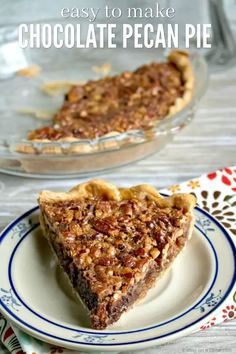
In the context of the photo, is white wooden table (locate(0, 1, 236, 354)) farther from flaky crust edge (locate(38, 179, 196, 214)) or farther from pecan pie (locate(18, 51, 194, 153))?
flaky crust edge (locate(38, 179, 196, 214))

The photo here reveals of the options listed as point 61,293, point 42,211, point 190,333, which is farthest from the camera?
point 42,211

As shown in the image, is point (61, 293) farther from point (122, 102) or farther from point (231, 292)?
point (122, 102)

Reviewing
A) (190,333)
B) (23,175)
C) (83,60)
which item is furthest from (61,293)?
(83,60)

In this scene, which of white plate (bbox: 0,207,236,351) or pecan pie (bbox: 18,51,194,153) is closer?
white plate (bbox: 0,207,236,351)

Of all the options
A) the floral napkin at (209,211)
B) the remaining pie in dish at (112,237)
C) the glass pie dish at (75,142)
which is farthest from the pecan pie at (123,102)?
the remaining pie in dish at (112,237)

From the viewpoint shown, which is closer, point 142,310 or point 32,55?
point 142,310

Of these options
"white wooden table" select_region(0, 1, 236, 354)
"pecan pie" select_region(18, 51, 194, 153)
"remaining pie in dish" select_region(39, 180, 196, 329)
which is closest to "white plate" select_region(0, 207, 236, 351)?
"remaining pie in dish" select_region(39, 180, 196, 329)

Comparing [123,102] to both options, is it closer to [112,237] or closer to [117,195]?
[117,195]
